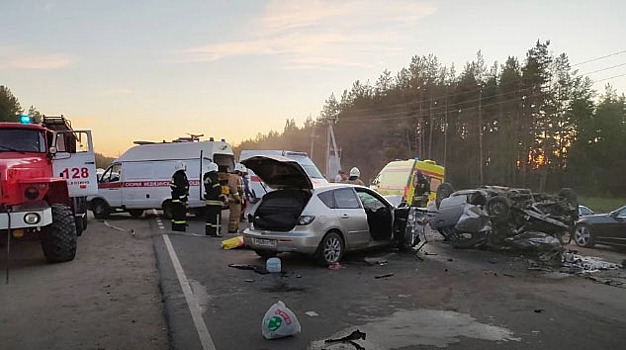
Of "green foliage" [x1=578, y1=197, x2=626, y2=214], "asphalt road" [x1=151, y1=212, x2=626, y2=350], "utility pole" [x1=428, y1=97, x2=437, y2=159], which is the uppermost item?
"utility pole" [x1=428, y1=97, x2=437, y2=159]

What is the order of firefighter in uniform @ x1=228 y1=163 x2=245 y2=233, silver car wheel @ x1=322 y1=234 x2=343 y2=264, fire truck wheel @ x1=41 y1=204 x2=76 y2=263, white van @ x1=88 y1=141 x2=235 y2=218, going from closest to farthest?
silver car wheel @ x1=322 y1=234 x2=343 y2=264, fire truck wheel @ x1=41 y1=204 x2=76 y2=263, firefighter in uniform @ x1=228 y1=163 x2=245 y2=233, white van @ x1=88 y1=141 x2=235 y2=218

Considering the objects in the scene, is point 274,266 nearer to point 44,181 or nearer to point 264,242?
point 264,242

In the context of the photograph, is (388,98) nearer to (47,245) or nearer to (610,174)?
(610,174)

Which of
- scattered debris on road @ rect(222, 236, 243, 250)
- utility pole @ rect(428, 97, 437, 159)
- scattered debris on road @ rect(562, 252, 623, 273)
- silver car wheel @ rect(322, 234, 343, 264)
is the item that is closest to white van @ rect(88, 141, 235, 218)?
scattered debris on road @ rect(222, 236, 243, 250)

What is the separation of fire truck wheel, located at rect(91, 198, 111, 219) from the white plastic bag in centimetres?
1509

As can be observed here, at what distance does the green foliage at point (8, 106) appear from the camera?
61812 mm

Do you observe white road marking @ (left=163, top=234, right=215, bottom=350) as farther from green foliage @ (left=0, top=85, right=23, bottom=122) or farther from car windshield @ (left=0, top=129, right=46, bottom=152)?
green foliage @ (left=0, top=85, right=23, bottom=122)

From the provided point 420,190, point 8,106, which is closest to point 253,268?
point 420,190

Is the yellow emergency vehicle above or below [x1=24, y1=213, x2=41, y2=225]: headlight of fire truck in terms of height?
above

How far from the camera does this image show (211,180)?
44.7 ft

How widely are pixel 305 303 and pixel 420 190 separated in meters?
12.9

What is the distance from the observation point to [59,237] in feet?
31.0

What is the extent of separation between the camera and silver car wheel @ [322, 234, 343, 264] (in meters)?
9.26

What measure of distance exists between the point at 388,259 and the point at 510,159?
1620 inches
